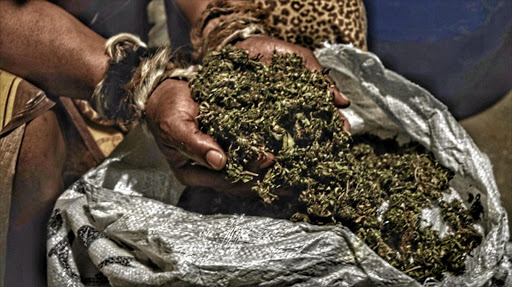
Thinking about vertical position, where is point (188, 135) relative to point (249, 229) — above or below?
above

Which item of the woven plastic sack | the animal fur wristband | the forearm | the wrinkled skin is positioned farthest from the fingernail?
the forearm

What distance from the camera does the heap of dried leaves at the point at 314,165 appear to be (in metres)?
1.05

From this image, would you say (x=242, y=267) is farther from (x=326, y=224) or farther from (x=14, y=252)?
(x=14, y=252)

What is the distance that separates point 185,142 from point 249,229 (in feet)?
0.63

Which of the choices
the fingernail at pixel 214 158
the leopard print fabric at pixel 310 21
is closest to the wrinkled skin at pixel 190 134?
the fingernail at pixel 214 158

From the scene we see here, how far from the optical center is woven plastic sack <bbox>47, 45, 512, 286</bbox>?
975 mm

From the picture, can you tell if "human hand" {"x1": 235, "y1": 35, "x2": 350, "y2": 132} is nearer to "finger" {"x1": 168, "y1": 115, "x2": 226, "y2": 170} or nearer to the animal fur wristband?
the animal fur wristband

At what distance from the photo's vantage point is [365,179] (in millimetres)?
1129

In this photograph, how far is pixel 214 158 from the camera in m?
1.03

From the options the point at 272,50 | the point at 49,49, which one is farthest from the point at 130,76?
the point at 272,50

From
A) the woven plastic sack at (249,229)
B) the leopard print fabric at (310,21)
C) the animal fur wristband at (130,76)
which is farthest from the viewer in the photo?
the leopard print fabric at (310,21)

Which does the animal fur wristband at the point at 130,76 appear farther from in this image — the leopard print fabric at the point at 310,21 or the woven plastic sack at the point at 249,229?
the leopard print fabric at the point at 310,21

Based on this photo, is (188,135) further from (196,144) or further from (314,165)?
(314,165)

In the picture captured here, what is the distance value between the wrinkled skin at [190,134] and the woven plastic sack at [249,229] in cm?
7
